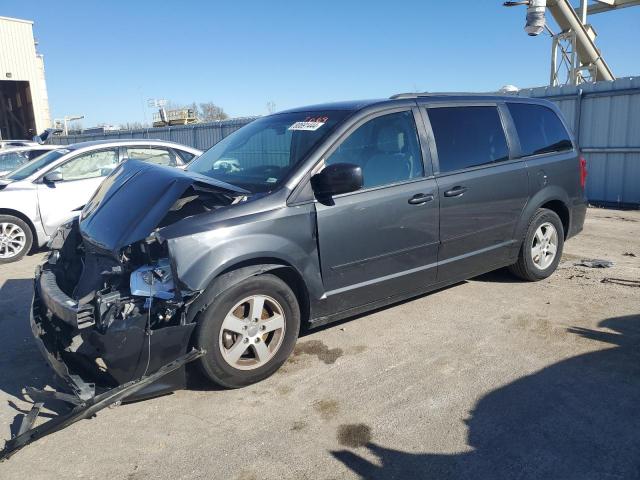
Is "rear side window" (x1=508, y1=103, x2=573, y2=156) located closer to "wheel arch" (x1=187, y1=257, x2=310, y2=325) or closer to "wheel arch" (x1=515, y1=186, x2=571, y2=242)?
"wheel arch" (x1=515, y1=186, x2=571, y2=242)

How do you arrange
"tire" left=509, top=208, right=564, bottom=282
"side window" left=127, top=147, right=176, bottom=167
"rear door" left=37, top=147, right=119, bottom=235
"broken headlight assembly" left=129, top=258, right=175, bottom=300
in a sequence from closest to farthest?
1. "broken headlight assembly" left=129, top=258, right=175, bottom=300
2. "tire" left=509, top=208, right=564, bottom=282
3. "rear door" left=37, top=147, right=119, bottom=235
4. "side window" left=127, top=147, right=176, bottom=167

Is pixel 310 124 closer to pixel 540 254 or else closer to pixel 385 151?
pixel 385 151

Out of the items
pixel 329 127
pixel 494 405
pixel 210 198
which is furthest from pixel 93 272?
pixel 494 405

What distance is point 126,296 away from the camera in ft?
10.2

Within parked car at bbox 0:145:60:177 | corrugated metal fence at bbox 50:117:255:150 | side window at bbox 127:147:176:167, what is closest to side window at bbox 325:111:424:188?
side window at bbox 127:147:176:167

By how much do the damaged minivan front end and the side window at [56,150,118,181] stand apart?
4316mm

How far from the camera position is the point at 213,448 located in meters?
2.88

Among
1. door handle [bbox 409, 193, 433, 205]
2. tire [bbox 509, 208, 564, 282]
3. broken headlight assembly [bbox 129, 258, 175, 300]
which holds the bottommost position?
tire [bbox 509, 208, 564, 282]

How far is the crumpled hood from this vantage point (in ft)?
11.2

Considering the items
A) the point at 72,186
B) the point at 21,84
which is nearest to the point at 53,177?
the point at 72,186

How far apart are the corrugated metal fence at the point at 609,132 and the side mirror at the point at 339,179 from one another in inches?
365

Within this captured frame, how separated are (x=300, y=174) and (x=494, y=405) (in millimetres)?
1986

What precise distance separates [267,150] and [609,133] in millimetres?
9595

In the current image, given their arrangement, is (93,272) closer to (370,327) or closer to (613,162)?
(370,327)
